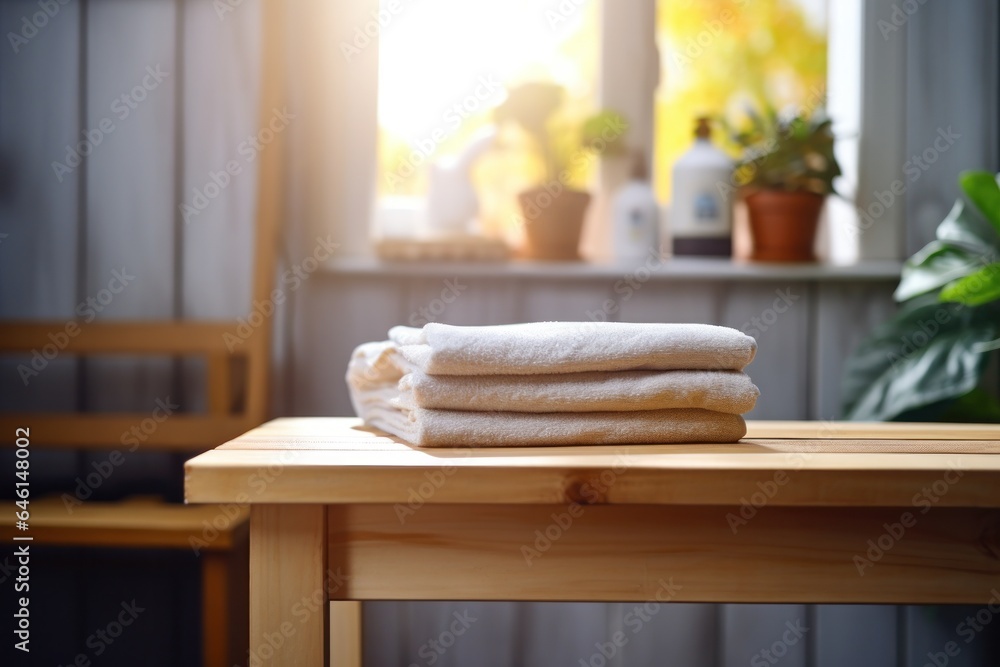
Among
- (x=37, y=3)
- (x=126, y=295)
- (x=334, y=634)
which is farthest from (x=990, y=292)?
(x=37, y=3)

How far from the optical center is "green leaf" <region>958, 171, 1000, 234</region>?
1229mm

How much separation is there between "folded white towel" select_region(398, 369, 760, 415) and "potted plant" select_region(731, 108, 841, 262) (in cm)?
79

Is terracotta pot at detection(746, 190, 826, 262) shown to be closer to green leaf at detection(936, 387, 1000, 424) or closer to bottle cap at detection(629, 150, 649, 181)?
bottle cap at detection(629, 150, 649, 181)

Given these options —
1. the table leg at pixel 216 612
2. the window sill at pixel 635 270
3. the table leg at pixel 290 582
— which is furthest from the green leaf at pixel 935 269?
the table leg at pixel 216 612

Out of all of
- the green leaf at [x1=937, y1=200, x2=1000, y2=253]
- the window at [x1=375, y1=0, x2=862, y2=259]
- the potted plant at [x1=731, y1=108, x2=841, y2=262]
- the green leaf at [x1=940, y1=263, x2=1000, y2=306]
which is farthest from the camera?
the window at [x1=375, y1=0, x2=862, y2=259]

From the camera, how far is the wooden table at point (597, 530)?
0.63m

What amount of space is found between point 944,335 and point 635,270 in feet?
1.73

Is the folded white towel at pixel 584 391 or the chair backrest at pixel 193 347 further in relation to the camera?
the chair backrest at pixel 193 347

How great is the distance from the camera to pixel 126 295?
4.91 ft

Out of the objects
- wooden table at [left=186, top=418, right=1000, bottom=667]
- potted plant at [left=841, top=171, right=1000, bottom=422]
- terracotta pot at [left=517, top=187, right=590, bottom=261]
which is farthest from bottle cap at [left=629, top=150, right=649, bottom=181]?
wooden table at [left=186, top=418, right=1000, bottom=667]

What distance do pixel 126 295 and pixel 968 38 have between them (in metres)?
1.66

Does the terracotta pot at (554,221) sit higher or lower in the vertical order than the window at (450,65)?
lower

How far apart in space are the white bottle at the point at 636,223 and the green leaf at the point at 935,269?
1.44ft

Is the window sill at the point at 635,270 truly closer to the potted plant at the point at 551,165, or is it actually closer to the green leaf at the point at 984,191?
the potted plant at the point at 551,165
